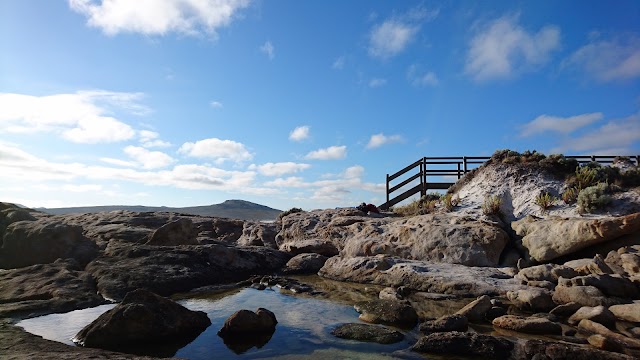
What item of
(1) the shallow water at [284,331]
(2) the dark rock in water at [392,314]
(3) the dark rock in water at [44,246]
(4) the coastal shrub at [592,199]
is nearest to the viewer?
(1) the shallow water at [284,331]

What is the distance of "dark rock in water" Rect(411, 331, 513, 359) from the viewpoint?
6887 millimetres

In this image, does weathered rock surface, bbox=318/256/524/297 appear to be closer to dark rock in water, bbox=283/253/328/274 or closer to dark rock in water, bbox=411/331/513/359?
dark rock in water, bbox=283/253/328/274

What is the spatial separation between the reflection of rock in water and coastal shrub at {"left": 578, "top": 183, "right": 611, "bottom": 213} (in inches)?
519

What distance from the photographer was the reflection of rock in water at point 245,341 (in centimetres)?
737

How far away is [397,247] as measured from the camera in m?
15.5

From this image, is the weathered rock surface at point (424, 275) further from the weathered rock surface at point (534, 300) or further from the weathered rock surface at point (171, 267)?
the weathered rock surface at point (171, 267)

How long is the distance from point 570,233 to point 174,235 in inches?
585

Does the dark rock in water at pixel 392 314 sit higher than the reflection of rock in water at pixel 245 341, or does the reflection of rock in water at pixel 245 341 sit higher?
the dark rock in water at pixel 392 314

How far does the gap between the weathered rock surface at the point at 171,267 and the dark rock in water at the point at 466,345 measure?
796 cm

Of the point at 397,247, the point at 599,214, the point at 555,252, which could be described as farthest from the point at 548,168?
the point at 397,247

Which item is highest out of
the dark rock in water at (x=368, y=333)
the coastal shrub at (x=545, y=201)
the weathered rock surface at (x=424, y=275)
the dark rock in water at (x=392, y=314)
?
the coastal shrub at (x=545, y=201)

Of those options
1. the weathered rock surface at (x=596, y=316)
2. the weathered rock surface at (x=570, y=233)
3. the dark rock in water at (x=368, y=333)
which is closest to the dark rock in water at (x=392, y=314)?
the dark rock in water at (x=368, y=333)

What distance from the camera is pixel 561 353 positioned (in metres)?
6.46

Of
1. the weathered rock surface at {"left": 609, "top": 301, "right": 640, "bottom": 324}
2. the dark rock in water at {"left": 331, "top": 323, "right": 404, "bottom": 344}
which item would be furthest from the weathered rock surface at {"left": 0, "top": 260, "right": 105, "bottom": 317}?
the weathered rock surface at {"left": 609, "top": 301, "right": 640, "bottom": 324}
